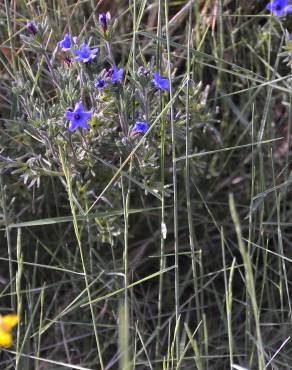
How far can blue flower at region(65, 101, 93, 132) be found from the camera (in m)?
1.14

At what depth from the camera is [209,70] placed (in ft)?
5.47

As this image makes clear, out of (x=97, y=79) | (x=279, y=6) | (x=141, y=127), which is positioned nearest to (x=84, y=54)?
(x=97, y=79)

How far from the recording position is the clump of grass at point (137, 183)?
121cm

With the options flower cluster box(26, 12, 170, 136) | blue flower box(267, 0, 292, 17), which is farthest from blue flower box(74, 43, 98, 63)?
blue flower box(267, 0, 292, 17)

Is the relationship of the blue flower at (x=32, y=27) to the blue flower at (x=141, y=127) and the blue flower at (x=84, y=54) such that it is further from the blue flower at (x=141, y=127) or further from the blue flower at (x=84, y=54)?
the blue flower at (x=141, y=127)

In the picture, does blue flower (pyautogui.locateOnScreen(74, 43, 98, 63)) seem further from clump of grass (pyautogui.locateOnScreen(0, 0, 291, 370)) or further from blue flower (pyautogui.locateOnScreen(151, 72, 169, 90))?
blue flower (pyautogui.locateOnScreen(151, 72, 169, 90))

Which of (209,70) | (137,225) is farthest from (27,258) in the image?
(209,70)

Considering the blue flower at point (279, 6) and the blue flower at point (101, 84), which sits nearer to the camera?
the blue flower at point (101, 84)

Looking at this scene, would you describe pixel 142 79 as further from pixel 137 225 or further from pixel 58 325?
pixel 58 325

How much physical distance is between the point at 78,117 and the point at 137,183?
0.16 m

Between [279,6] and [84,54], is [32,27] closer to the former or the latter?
[84,54]

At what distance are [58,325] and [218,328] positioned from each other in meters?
0.36

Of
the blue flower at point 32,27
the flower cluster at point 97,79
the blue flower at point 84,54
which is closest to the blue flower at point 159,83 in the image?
the flower cluster at point 97,79

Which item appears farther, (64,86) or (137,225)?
(137,225)
